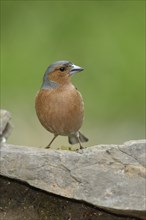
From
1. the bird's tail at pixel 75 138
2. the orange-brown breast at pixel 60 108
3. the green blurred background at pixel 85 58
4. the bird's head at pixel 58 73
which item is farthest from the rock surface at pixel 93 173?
the green blurred background at pixel 85 58

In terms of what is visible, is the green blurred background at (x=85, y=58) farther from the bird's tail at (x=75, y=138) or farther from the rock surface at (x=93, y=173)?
the rock surface at (x=93, y=173)

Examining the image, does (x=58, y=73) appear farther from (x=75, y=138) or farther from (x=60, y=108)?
(x=75, y=138)

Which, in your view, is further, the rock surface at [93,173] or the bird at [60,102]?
the bird at [60,102]

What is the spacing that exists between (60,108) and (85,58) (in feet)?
24.8

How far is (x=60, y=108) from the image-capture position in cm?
734

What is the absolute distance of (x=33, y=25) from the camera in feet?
51.9

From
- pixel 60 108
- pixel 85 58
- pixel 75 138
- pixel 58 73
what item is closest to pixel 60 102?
pixel 60 108

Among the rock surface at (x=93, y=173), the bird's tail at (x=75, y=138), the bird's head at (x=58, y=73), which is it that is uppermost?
the bird's head at (x=58, y=73)

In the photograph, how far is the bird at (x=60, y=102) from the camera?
24.1ft

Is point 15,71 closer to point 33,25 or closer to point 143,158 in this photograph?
point 33,25

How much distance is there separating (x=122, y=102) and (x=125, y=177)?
25.0 feet

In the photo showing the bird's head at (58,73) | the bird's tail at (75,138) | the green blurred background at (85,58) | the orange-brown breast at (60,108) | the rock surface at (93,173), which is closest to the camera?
the rock surface at (93,173)

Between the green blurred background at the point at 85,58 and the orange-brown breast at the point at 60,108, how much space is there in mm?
4811

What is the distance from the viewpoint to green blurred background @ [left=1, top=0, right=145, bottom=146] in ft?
43.5
